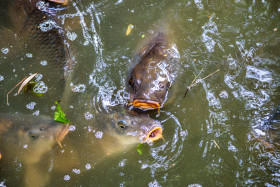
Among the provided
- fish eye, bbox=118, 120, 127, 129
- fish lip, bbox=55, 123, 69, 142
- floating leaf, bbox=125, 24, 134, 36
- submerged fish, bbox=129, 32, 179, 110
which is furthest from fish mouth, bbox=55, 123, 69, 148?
floating leaf, bbox=125, 24, 134, 36

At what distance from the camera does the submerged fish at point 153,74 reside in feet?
10.0

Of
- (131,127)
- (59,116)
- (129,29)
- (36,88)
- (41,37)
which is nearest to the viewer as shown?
(59,116)

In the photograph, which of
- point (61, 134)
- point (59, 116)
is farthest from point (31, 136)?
point (59, 116)

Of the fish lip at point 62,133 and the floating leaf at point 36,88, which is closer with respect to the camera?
the fish lip at point 62,133

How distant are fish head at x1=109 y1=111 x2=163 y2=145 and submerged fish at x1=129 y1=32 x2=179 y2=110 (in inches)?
6.7

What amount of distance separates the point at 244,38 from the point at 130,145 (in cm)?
238

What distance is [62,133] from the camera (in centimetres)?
307

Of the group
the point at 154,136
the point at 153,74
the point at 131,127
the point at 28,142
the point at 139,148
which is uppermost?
the point at 153,74

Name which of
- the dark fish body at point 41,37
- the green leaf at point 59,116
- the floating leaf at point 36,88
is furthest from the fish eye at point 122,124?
the floating leaf at point 36,88

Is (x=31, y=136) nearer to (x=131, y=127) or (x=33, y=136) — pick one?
(x=33, y=136)

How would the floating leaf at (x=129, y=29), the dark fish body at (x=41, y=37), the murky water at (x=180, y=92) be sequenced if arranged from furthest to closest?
the floating leaf at (x=129, y=29), the dark fish body at (x=41, y=37), the murky water at (x=180, y=92)

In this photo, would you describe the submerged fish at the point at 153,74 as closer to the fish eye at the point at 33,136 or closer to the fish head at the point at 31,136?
the fish head at the point at 31,136

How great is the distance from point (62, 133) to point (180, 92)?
5.26ft

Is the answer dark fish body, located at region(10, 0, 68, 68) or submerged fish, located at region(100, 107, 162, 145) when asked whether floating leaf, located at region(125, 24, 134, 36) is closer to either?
dark fish body, located at region(10, 0, 68, 68)
